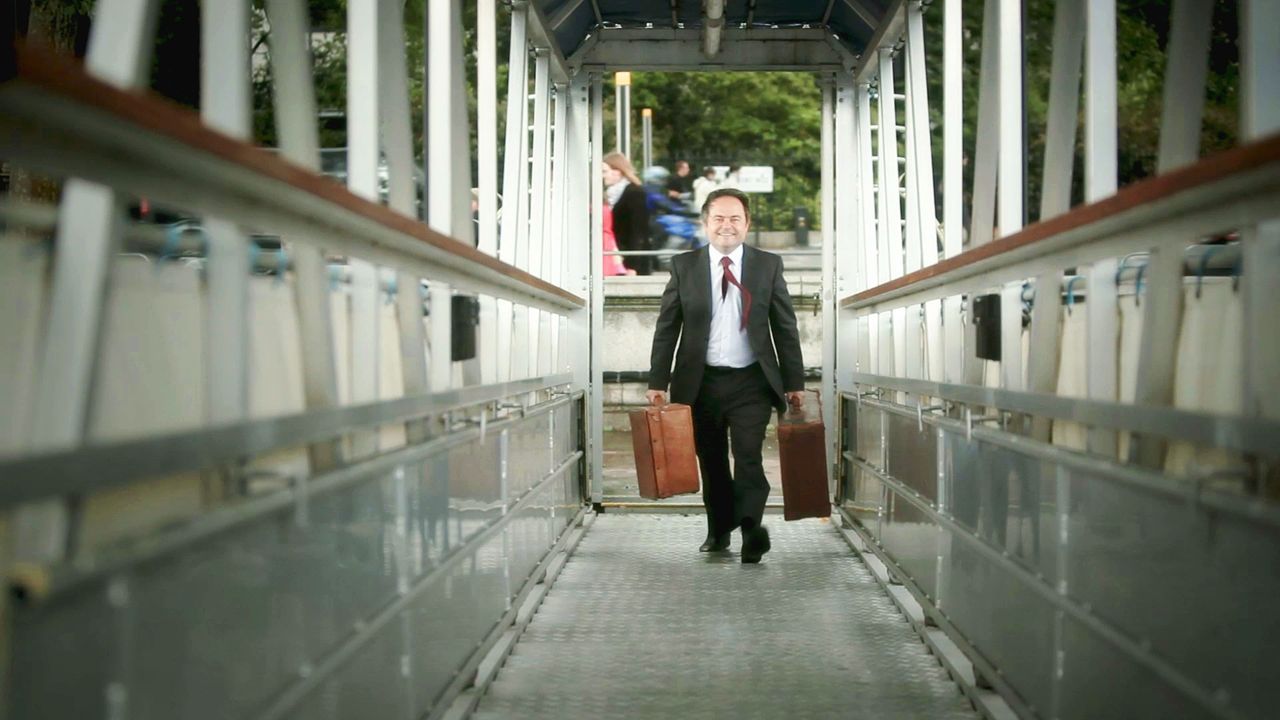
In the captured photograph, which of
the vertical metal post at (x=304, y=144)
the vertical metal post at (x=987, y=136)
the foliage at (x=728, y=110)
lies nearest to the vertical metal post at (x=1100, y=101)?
the vertical metal post at (x=987, y=136)

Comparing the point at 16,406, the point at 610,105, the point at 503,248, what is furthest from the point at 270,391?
the point at 610,105

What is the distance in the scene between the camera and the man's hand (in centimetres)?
824

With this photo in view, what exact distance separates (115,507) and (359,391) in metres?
1.50

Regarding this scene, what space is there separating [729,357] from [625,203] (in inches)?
297

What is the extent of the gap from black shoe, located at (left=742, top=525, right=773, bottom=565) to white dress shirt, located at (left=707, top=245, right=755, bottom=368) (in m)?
0.87

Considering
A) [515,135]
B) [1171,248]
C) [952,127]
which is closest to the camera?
[1171,248]

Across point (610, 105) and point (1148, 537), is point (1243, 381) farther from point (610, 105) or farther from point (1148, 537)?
point (610, 105)

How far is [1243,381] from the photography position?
2689mm

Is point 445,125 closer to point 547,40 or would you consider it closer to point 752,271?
point 752,271

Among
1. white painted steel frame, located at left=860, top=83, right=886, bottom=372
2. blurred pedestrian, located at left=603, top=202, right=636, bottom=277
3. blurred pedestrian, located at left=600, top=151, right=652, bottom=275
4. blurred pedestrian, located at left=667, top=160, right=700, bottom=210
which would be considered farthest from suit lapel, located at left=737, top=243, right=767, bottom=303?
blurred pedestrian, located at left=603, top=202, right=636, bottom=277

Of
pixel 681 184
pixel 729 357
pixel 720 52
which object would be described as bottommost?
pixel 729 357

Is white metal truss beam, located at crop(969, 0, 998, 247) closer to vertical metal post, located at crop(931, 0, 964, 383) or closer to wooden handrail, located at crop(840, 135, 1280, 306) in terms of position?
vertical metal post, located at crop(931, 0, 964, 383)

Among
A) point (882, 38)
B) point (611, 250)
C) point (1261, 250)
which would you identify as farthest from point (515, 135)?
point (611, 250)

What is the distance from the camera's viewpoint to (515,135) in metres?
7.78
